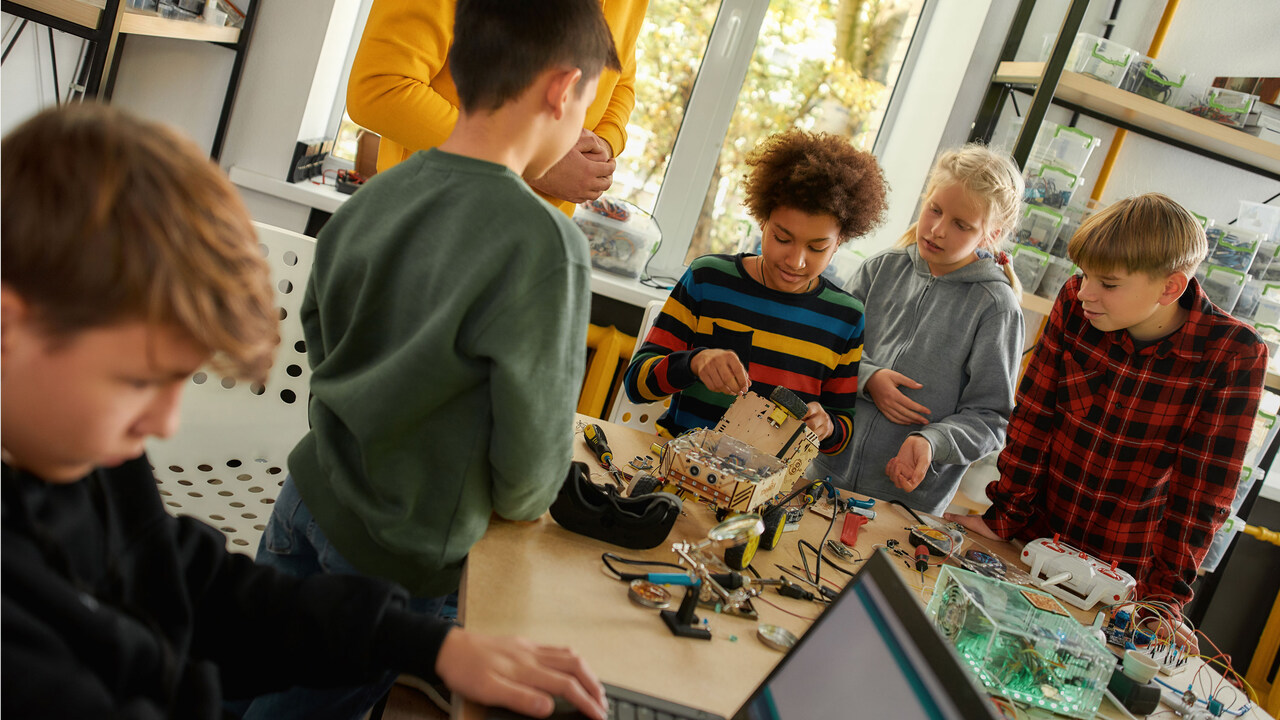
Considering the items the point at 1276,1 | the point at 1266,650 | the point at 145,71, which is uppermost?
the point at 1276,1

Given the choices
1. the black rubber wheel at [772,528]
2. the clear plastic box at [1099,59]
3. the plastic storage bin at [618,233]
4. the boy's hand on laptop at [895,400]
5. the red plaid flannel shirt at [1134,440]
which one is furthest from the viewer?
the plastic storage bin at [618,233]

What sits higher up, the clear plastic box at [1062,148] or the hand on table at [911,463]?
the clear plastic box at [1062,148]

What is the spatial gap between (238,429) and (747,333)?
971 millimetres

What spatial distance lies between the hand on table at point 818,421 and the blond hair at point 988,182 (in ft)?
2.14

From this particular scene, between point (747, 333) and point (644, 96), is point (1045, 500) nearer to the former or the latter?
point (747, 333)

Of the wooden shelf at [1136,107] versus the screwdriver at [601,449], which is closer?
the screwdriver at [601,449]

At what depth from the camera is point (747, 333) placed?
5.57 ft

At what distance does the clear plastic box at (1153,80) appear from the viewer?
2.47 m

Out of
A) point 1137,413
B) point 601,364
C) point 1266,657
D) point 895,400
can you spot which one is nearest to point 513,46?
point 895,400

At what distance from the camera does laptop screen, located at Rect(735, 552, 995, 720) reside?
0.59m

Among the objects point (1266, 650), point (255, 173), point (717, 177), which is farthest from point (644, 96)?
point (1266, 650)

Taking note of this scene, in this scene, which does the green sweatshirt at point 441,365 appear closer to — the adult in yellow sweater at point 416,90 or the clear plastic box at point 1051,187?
the adult in yellow sweater at point 416,90

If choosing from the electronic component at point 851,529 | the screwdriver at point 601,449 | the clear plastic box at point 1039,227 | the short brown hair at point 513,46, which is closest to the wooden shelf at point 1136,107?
the clear plastic box at point 1039,227

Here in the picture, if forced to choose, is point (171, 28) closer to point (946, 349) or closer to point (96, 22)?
point (96, 22)
